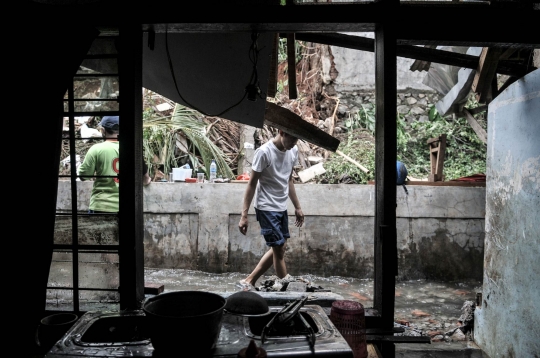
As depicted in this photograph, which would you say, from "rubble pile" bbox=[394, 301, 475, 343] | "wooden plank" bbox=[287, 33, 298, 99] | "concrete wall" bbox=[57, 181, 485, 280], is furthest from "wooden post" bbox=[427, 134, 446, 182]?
"wooden plank" bbox=[287, 33, 298, 99]

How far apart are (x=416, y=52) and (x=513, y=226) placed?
2.07 meters

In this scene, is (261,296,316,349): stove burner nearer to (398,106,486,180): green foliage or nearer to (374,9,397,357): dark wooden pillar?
(374,9,397,357): dark wooden pillar

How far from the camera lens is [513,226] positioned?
13.3 feet

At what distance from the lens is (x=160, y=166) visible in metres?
10.4

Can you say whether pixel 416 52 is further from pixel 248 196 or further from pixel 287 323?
pixel 287 323

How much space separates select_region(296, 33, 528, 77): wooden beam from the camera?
12.4 ft

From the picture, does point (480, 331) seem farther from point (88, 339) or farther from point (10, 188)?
point (10, 188)

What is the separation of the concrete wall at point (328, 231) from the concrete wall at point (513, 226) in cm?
252

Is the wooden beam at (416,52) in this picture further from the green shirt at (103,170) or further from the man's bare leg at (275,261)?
the man's bare leg at (275,261)

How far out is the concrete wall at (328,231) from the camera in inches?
284

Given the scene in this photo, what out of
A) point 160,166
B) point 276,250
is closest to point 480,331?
point 276,250

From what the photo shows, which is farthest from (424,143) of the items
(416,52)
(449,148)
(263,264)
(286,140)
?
(416,52)

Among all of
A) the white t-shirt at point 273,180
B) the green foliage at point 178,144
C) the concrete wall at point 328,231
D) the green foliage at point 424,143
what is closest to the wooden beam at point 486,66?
the white t-shirt at point 273,180

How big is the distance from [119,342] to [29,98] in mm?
1546
